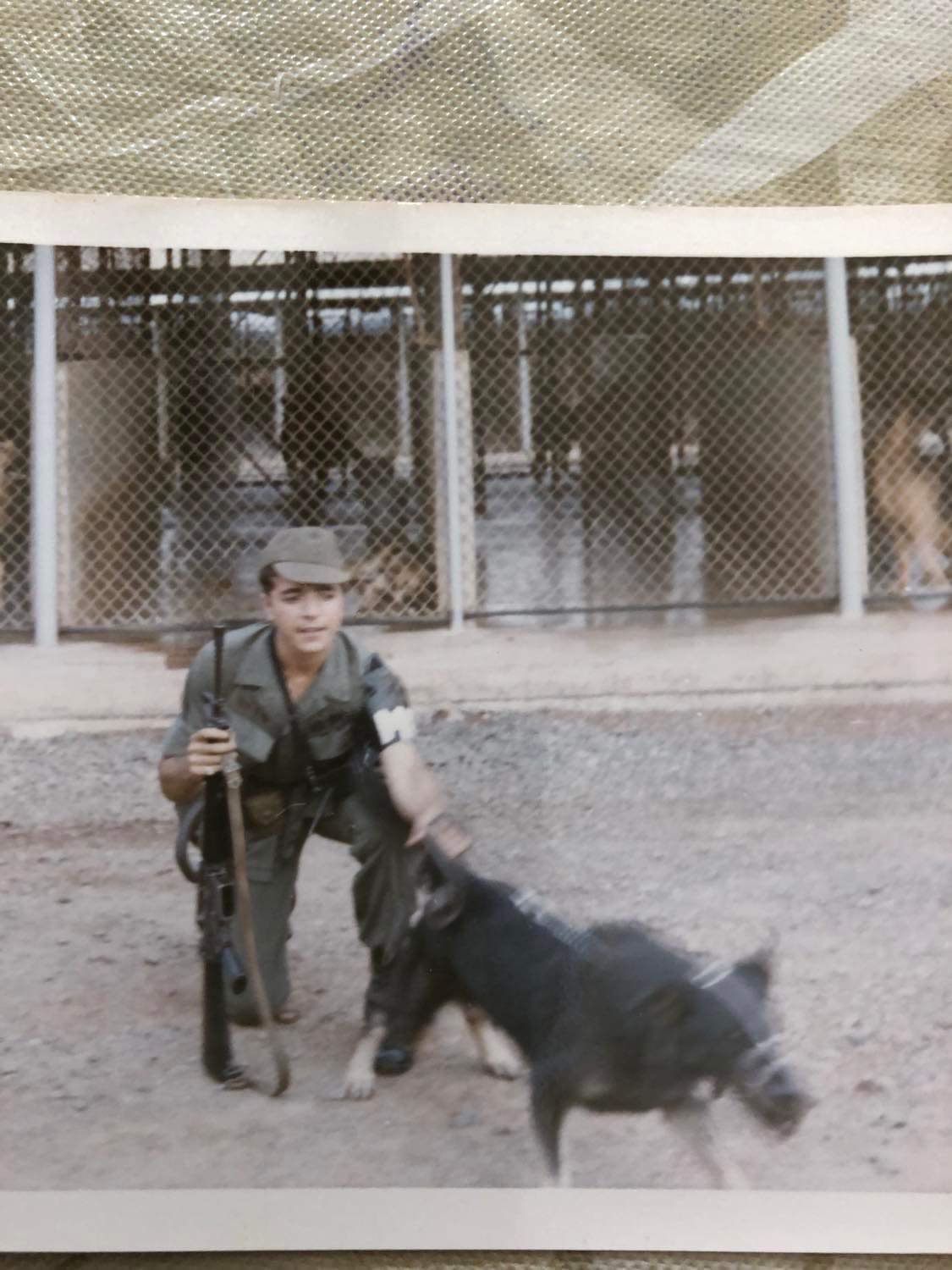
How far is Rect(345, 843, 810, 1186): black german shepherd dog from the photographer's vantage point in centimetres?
68

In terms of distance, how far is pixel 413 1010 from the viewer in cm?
69

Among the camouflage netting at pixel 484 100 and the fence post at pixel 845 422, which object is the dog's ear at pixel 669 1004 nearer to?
the fence post at pixel 845 422

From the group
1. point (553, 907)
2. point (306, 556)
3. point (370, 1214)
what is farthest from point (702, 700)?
point (370, 1214)

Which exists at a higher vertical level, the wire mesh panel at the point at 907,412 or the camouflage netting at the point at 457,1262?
the wire mesh panel at the point at 907,412

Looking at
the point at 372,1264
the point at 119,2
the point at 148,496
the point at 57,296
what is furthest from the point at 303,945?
the point at 119,2

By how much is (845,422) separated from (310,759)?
1.29 feet

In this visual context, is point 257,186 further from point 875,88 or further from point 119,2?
point 875,88

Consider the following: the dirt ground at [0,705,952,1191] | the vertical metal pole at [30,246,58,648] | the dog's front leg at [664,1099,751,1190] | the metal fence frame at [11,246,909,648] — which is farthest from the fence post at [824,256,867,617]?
the vertical metal pole at [30,246,58,648]

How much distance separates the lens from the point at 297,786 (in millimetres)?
684

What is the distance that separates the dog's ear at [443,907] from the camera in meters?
0.69

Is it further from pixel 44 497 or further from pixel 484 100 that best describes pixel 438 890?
pixel 484 100

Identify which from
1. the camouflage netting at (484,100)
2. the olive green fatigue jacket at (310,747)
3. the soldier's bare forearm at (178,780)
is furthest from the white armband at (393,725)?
the camouflage netting at (484,100)

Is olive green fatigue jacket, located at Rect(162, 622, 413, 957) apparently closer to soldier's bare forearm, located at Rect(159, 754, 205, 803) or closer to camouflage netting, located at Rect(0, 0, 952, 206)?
soldier's bare forearm, located at Rect(159, 754, 205, 803)

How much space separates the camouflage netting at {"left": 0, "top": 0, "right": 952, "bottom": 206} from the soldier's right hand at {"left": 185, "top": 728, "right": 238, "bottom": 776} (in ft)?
1.09
